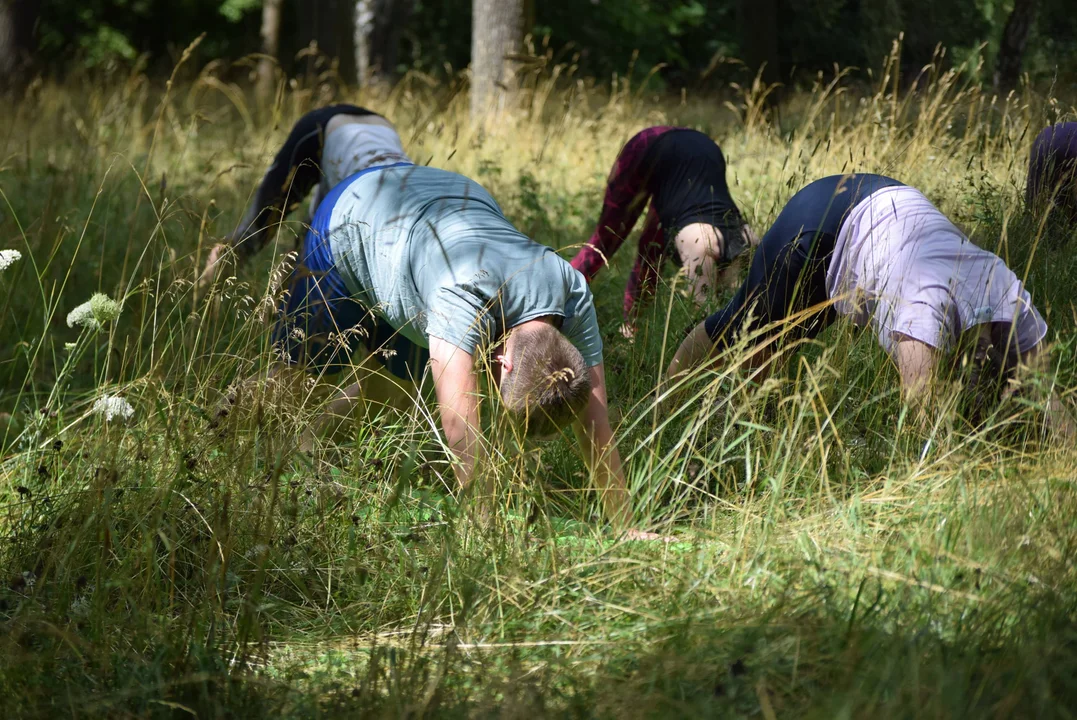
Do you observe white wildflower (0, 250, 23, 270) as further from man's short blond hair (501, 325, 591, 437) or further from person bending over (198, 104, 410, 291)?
man's short blond hair (501, 325, 591, 437)

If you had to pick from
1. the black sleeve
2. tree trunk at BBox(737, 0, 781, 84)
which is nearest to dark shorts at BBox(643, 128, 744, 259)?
the black sleeve

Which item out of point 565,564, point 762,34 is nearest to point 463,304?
point 565,564

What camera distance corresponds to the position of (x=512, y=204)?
16.6 feet

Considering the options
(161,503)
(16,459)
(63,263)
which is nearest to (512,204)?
(63,263)

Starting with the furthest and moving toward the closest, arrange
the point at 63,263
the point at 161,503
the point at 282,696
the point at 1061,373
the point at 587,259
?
the point at 63,263 → the point at 587,259 → the point at 1061,373 → the point at 161,503 → the point at 282,696

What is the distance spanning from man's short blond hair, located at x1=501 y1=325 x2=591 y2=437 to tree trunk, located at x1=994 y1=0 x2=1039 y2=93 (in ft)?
10.2

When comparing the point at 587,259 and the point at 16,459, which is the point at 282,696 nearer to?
the point at 16,459

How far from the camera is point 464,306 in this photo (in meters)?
2.46

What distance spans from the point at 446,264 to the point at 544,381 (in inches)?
18.1

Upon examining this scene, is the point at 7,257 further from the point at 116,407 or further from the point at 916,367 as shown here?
the point at 916,367

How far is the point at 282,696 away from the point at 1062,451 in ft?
5.44

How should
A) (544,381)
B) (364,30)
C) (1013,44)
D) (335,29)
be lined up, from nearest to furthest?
(544,381) < (1013,44) < (335,29) < (364,30)

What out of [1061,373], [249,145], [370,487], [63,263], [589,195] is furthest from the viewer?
[249,145]

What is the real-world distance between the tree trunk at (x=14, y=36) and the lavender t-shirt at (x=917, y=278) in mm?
8074
